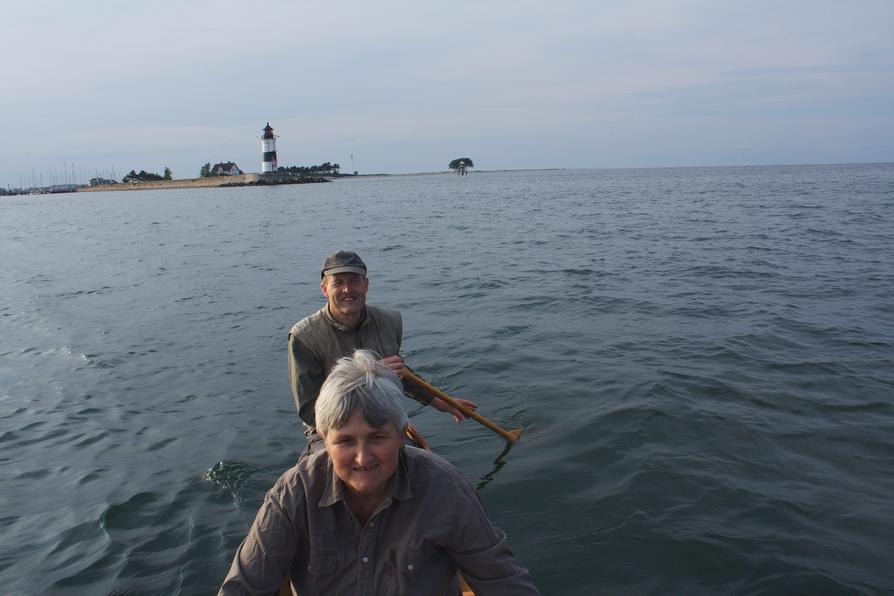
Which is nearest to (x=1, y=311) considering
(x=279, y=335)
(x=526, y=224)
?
(x=279, y=335)

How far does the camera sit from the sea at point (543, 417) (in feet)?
17.9

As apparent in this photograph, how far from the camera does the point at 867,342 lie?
10734 millimetres

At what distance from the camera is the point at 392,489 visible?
9.07ft

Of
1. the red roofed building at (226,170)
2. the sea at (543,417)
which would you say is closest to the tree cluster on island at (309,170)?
the red roofed building at (226,170)

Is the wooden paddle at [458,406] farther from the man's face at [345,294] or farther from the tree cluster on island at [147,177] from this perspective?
the tree cluster on island at [147,177]

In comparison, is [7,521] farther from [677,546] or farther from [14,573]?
[677,546]

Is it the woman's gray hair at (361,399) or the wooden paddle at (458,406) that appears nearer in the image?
the woman's gray hair at (361,399)

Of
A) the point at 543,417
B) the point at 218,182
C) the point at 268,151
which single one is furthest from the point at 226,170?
the point at 543,417

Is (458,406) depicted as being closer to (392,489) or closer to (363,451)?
(392,489)

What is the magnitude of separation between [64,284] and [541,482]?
17.7m

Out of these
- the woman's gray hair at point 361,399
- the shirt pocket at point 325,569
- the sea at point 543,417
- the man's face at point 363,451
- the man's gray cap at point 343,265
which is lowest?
the sea at point 543,417

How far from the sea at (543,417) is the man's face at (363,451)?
294cm

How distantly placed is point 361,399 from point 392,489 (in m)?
0.43

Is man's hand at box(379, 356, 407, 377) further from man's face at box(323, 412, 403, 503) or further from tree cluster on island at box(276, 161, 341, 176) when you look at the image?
tree cluster on island at box(276, 161, 341, 176)
